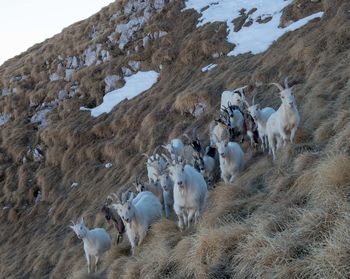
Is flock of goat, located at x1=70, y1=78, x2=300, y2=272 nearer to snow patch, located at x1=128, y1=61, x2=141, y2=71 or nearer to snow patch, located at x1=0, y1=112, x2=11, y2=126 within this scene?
snow patch, located at x1=128, y1=61, x2=141, y2=71

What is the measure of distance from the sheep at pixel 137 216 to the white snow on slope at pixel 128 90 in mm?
21778

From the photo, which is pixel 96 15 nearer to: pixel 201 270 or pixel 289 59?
pixel 289 59

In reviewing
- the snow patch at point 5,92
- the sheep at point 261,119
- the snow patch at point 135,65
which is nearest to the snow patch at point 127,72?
the snow patch at point 135,65

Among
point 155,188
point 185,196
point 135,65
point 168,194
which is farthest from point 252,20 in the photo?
point 185,196

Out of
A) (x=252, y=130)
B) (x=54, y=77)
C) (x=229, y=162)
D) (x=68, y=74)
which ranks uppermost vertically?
(x=54, y=77)

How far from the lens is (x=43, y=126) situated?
125 feet

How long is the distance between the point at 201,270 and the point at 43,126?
33066mm

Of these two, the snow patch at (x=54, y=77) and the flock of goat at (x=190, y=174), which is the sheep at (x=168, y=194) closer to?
the flock of goat at (x=190, y=174)

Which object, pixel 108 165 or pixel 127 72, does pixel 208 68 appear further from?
pixel 108 165

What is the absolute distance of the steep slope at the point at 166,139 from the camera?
7238 millimetres

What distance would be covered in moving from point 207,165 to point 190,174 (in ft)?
15.3

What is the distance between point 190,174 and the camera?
42.1ft

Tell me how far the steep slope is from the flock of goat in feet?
1.76

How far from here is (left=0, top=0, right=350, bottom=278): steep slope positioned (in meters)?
7.24
